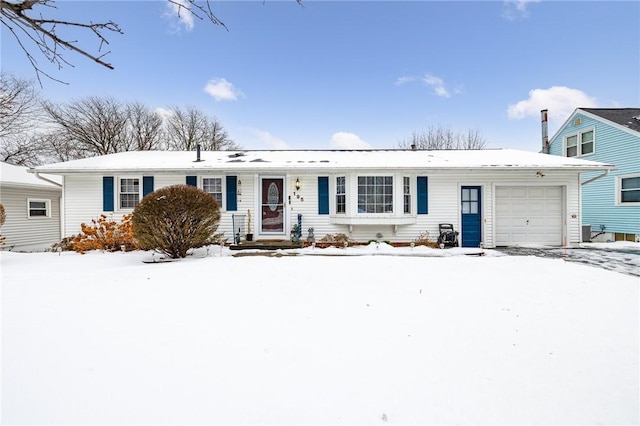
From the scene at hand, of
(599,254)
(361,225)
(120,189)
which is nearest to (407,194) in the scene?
(361,225)

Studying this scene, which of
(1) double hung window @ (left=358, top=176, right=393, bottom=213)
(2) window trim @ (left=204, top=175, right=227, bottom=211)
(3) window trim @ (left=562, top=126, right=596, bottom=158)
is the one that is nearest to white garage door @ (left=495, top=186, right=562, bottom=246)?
(1) double hung window @ (left=358, top=176, right=393, bottom=213)

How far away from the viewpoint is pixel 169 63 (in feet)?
40.0

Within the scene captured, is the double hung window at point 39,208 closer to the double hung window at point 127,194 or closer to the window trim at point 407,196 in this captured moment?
the double hung window at point 127,194

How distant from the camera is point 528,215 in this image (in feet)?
33.2

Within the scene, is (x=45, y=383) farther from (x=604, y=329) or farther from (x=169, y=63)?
(x=169, y=63)

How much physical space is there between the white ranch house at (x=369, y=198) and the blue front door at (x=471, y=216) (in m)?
0.04

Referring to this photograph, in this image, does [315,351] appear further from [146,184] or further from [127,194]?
[127,194]

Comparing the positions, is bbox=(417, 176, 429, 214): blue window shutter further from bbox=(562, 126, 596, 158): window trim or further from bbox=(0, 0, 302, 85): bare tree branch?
bbox=(562, 126, 596, 158): window trim

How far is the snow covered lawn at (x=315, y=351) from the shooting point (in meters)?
2.11

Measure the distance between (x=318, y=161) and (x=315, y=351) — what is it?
8.32 m

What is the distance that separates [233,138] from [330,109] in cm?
1376

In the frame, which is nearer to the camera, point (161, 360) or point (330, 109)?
point (161, 360)

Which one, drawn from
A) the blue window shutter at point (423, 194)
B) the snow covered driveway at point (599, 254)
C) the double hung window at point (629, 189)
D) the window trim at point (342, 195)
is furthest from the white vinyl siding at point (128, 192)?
the double hung window at point (629, 189)

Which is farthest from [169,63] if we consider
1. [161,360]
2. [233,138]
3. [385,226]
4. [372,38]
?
[233,138]
